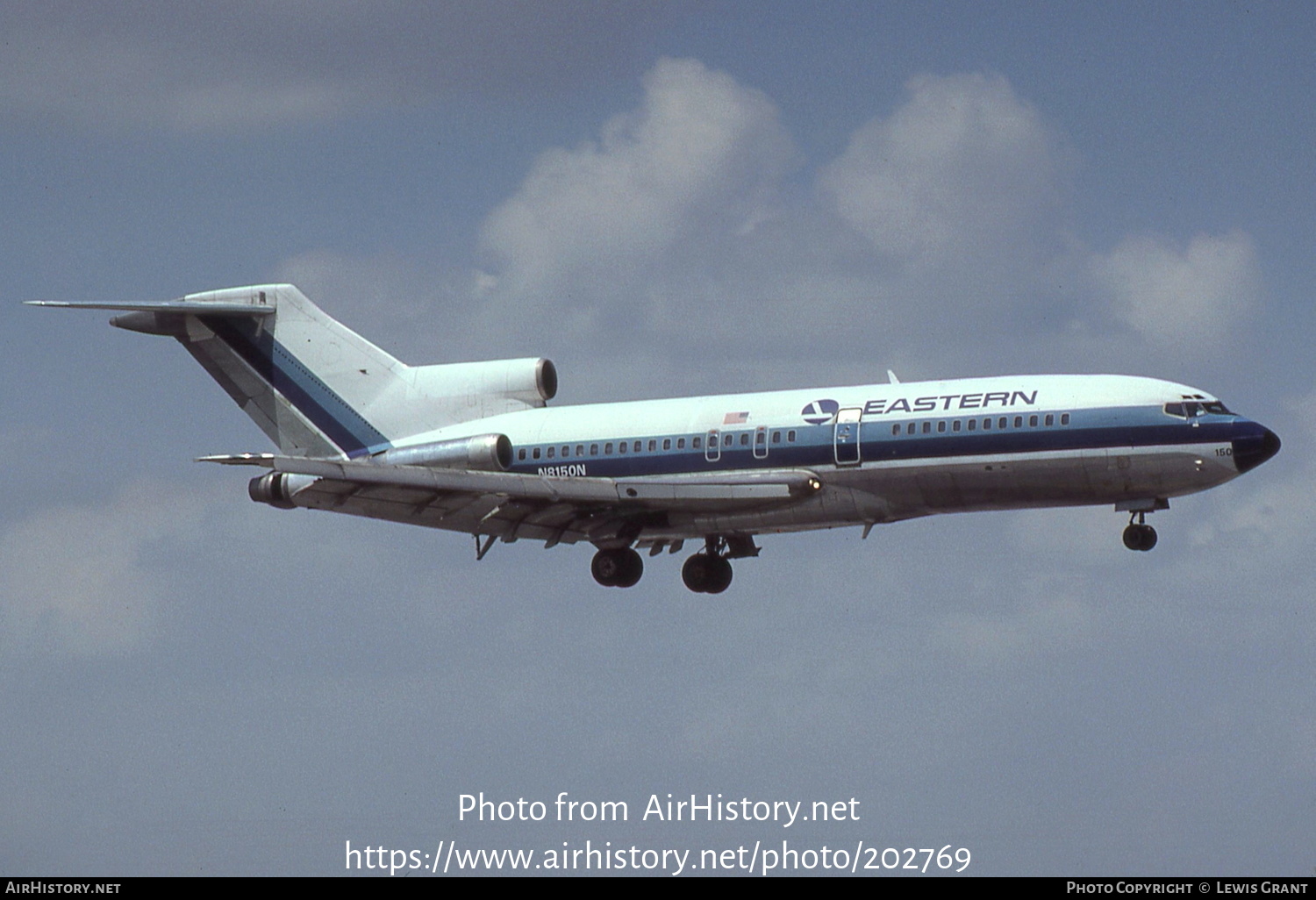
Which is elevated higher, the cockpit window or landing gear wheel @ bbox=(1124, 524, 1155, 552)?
the cockpit window

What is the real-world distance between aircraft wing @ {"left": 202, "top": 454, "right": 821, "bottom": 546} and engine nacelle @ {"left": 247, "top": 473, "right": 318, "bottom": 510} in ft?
0.95

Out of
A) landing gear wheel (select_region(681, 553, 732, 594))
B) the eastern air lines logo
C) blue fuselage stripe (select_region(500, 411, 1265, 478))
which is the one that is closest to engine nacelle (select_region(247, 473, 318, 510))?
blue fuselage stripe (select_region(500, 411, 1265, 478))

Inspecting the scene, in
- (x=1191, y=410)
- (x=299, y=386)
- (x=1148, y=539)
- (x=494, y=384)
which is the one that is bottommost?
(x=1148, y=539)

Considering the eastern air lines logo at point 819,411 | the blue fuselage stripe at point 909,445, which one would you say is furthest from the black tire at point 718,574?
the eastern air lines logo at point 819,411

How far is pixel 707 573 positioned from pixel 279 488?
1050 cm

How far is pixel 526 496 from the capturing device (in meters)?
43.9

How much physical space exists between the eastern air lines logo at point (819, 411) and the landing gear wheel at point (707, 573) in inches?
262

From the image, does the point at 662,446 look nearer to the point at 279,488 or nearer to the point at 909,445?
the point at 909,445

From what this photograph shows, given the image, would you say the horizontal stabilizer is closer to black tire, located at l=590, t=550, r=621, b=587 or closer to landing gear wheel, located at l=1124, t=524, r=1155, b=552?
black tire, located at l=590, t=550, r=621, b=587

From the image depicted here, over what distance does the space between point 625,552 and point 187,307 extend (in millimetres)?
14101

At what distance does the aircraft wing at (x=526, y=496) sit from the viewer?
42.5m

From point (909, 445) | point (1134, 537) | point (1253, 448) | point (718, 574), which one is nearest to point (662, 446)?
point (718, 574)

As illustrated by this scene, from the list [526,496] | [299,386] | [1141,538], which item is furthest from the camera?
[299,386]

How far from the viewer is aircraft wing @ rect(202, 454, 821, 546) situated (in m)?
42.5
